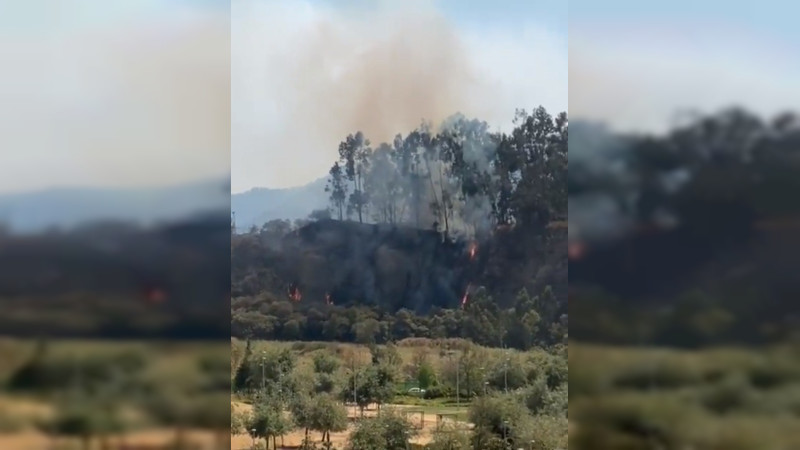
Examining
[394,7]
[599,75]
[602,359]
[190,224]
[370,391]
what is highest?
[394,7]

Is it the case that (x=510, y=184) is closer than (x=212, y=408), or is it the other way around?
(x=212, y=408)

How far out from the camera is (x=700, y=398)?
312 centimetres

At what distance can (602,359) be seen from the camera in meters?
3.16

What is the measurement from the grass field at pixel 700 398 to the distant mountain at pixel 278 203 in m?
2.22

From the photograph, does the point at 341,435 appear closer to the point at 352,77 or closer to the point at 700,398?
the point at 352,77

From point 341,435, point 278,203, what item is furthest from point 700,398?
point 278,203

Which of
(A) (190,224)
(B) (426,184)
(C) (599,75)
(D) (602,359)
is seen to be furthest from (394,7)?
(D) (602,359)

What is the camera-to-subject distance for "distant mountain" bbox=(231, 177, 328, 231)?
4637mm

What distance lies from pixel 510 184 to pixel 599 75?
1611 millimetres

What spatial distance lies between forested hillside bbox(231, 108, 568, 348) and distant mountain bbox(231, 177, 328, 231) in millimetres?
55

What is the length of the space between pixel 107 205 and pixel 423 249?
2135 millimetres

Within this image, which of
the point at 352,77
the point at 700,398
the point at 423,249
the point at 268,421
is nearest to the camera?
the point at 700,398

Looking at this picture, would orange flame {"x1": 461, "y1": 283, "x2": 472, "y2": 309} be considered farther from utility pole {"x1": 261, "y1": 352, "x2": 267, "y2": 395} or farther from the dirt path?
utility pole {"x1": 261, "y1": 352, "x2": 267, "y2": 395}

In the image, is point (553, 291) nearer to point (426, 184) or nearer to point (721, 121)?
point (426, 184)
